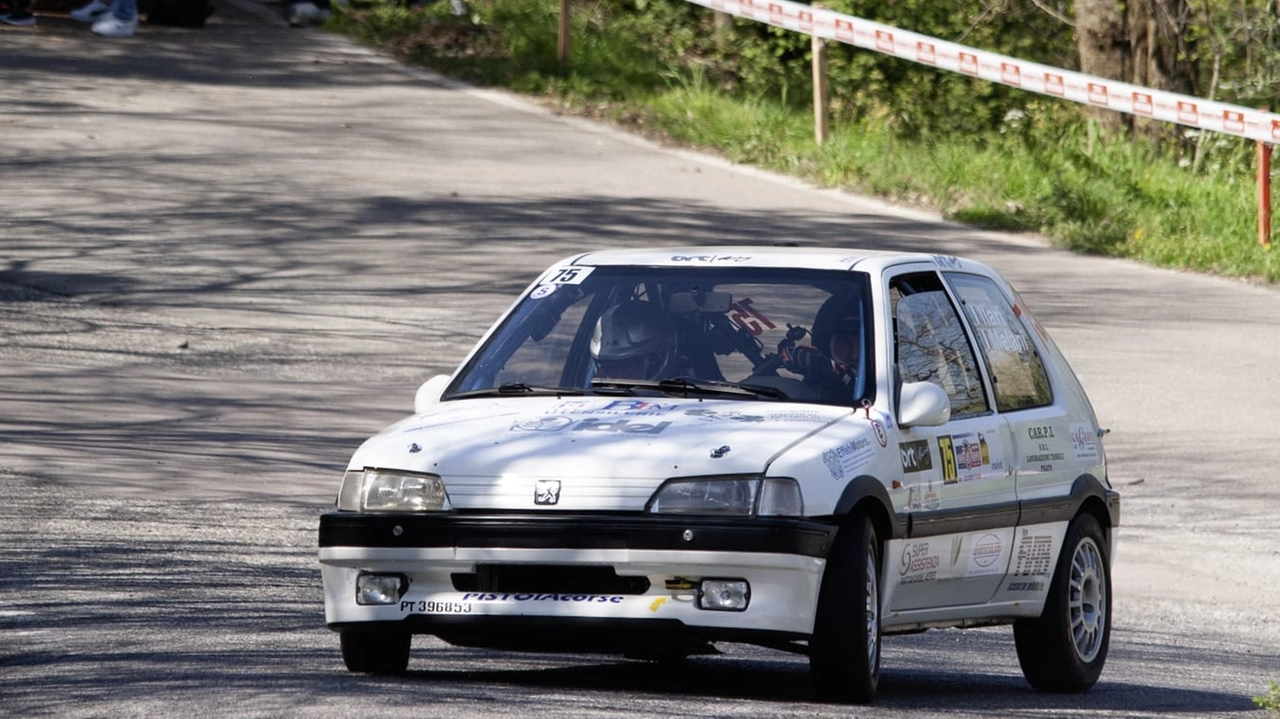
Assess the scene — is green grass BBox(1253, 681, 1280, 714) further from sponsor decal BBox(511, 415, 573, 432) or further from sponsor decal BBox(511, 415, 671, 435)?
sponsor decal BBox(511, 415, 573, 432)

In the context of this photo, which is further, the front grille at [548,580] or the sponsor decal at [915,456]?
the sponsor decal at [915,456]

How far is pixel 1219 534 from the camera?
42.0ft

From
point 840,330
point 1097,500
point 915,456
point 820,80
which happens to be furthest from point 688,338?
point 820,80

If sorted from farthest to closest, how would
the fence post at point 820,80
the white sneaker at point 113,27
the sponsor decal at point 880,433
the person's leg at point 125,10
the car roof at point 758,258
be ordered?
the person's leg at point 125,10
the white sneaker at point 113,27
the fence post at point 820,80
the car roof at point 758,258
the sponsor decal at point 880,433

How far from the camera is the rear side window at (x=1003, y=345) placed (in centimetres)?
853

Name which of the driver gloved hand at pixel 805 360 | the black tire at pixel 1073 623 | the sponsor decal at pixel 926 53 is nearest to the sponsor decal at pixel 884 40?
the sponsor decal at pixel 926 53

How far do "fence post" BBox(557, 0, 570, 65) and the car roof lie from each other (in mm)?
16190

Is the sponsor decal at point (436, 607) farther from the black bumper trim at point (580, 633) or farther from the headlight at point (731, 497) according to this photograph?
the headlight at point (731, 497)

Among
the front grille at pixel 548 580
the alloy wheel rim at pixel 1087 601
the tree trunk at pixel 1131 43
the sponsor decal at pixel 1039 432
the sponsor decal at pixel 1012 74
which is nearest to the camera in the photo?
the front grille at pixel 548 580

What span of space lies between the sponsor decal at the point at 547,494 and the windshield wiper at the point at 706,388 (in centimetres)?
84

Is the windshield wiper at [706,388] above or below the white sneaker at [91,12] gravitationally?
A: above

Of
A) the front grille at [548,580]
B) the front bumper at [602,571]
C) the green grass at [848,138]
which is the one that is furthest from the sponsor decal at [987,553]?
the green grass at [848,138]

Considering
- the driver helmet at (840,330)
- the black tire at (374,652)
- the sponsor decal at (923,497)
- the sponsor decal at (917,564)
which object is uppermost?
the driver helmet at (840,330)

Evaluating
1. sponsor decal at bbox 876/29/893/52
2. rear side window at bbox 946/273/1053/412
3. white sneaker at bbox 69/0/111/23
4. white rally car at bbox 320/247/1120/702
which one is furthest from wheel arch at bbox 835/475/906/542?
white sneaker at bbox 69/0/111/23
